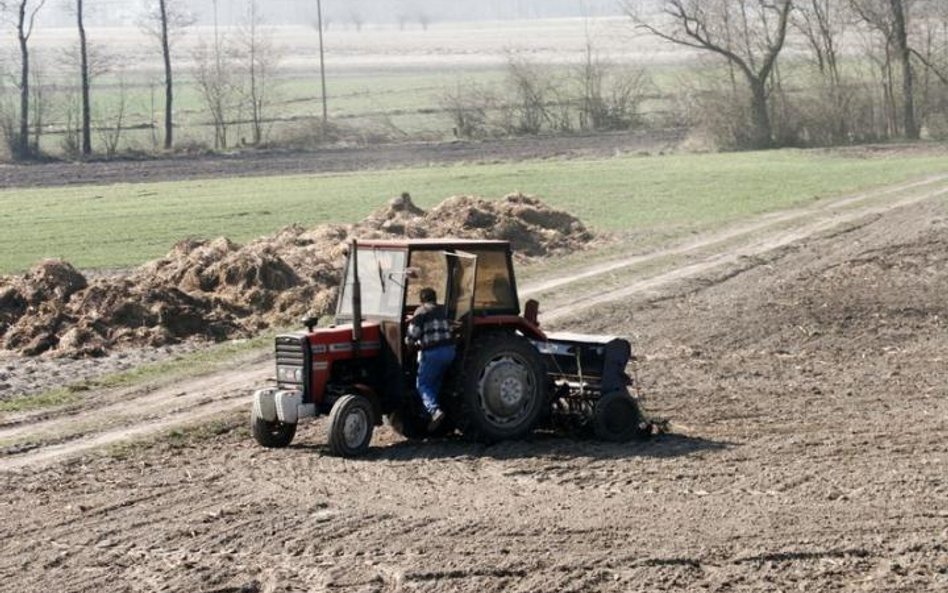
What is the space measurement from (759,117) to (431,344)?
54.8 meters

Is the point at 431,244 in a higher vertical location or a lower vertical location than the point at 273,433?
higher

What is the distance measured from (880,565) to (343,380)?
19.0ft

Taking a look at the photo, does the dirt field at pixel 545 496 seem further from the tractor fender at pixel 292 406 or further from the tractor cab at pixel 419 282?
the tractor cab at pixel 419 282

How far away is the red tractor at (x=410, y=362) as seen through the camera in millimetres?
14672

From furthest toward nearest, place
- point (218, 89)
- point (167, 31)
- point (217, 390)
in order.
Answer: point (167, 31) < point (218, 89) < point (217, 390)

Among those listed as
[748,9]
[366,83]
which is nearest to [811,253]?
[748,9]

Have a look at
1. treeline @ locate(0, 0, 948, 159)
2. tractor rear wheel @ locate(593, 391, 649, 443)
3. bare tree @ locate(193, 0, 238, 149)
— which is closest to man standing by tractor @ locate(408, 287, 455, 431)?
tractor rear wheel @ locate(593, 391, 649, 443)

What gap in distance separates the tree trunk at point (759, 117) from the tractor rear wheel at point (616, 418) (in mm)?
53159

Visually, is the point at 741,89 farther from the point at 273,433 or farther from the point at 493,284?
the point at 273,433

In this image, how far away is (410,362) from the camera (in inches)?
589

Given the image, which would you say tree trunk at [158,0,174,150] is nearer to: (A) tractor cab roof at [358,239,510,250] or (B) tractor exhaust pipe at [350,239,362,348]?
(A) tractor cab roof at [358,239,510,250]

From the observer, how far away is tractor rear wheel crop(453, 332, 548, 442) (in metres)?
15.0

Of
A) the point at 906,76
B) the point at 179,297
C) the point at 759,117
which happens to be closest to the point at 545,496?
the point at 179,297

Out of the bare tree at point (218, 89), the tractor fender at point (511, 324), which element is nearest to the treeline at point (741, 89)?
the bare tree at point (218, 89)
